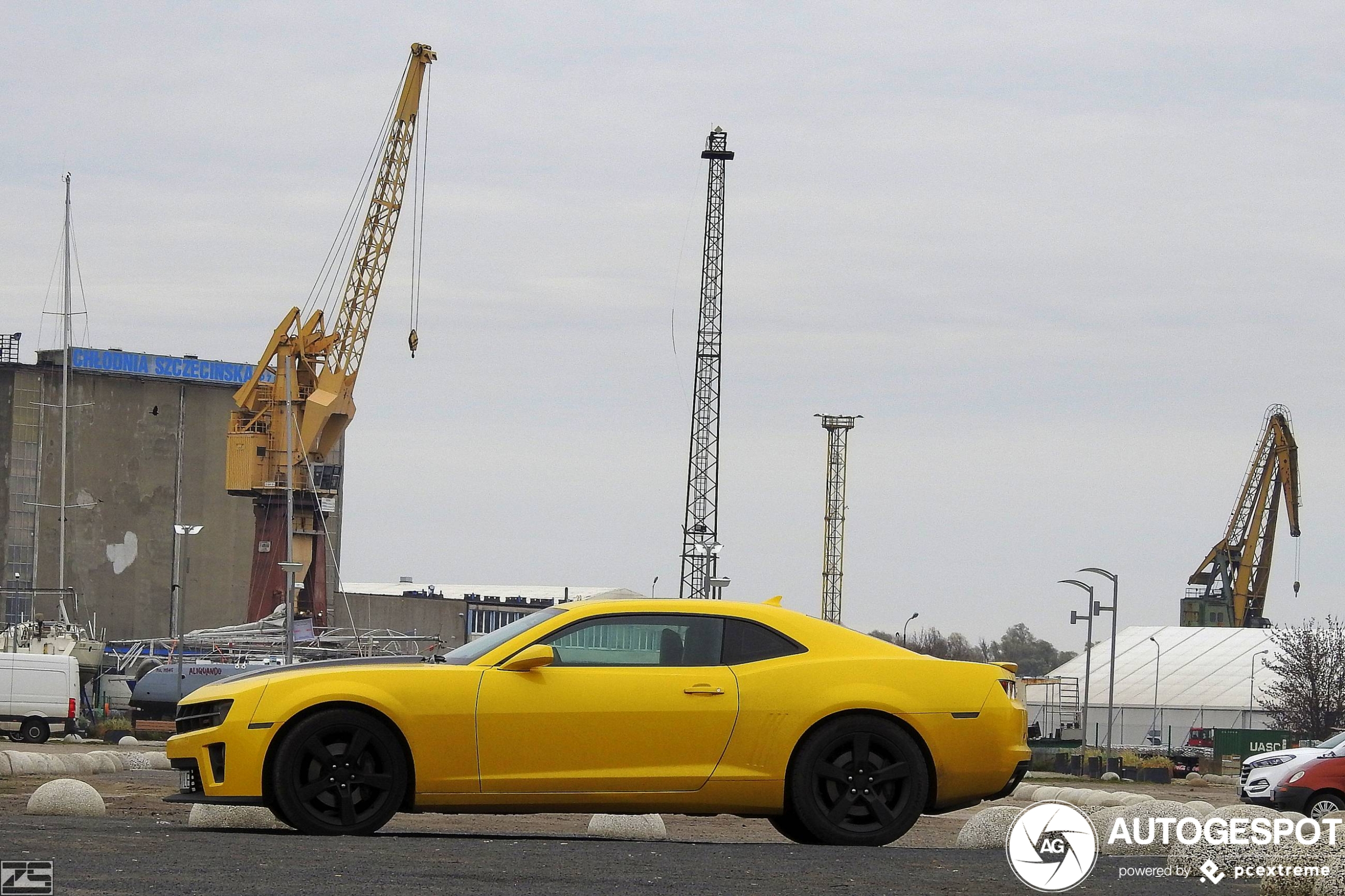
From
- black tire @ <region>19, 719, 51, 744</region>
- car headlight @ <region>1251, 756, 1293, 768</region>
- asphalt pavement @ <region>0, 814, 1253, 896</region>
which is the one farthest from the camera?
black tire @ <region>19, 719, 51, 744</region>

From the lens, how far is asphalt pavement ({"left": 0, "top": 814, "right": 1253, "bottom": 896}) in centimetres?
733

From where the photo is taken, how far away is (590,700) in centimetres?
1014

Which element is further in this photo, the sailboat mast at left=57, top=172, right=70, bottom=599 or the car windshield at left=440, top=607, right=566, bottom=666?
the sailboat mast at left=57, top=172, right=70, bottom=599

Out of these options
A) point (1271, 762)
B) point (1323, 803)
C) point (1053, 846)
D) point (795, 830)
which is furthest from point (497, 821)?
point (1271, 762)

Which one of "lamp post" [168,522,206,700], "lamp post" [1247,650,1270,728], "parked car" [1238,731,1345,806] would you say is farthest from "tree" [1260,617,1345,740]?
"parked car" [1238,731,1345,806]

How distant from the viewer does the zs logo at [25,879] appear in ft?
22.4

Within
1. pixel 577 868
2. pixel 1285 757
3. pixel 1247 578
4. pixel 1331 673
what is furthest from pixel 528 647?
pixel 1247 578

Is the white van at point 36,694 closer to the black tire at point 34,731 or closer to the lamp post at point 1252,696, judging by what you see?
the black tire at point 34,731

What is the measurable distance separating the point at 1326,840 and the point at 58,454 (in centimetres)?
8613

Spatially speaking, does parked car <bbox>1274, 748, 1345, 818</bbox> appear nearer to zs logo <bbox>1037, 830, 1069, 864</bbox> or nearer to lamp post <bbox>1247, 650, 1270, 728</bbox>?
zs logo <bbox>1037, 830, 1069, 864</bbox>

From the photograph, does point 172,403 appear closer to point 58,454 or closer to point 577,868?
point 58,454

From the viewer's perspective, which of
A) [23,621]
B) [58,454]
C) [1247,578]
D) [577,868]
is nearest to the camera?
[577,868]

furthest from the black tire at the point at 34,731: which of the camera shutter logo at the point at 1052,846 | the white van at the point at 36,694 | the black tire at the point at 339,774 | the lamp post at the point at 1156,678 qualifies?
the lamp post at the point at 1156,678

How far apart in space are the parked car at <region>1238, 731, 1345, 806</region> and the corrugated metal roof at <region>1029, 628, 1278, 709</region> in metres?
58.7
